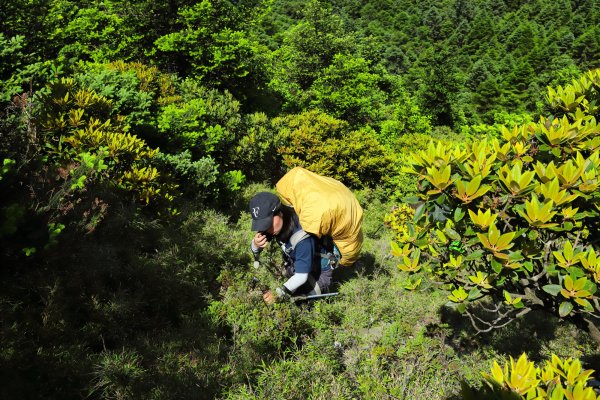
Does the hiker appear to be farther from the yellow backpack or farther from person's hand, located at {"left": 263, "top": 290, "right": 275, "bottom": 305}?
the yellow backpack

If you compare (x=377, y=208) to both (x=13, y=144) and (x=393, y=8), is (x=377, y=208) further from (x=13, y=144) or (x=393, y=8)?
(x=393, y=8)

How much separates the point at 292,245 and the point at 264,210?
51 centimetres

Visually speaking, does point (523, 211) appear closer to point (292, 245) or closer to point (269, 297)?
point (292, 245)

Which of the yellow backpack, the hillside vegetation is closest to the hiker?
the yellow backpack

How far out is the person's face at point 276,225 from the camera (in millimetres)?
3826

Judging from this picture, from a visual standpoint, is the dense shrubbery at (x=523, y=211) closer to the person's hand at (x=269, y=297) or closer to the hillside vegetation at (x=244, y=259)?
the hillside vegetation at (x=244, y=259)

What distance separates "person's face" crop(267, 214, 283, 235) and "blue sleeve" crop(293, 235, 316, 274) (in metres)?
0.27

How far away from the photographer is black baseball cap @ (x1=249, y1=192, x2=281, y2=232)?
374cm

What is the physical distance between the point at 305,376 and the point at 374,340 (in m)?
1.12

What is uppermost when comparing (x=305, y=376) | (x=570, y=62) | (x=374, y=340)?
(x=305, y=376)

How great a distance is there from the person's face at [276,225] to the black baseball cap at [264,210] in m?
0.07

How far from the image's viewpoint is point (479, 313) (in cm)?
507

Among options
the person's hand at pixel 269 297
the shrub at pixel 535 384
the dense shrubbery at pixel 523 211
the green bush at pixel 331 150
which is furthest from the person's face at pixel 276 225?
the green bush at pixel 331 150

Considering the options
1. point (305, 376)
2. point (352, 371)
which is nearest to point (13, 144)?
point (305, 376)
